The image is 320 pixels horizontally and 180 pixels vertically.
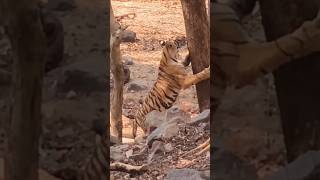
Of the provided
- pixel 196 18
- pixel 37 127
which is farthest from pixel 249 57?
pixel 196 18

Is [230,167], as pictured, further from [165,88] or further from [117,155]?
[165,88]

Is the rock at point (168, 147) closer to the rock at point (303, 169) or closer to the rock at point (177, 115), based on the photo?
the rock at point (177, 115)

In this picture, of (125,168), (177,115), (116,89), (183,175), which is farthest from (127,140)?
(183,175)

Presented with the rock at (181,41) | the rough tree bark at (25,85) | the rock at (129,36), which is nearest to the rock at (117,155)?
the rough tree bark at (25,85)

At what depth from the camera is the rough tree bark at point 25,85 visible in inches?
96.2

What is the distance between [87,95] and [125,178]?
274 centimetres

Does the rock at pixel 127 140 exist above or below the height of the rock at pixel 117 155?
below

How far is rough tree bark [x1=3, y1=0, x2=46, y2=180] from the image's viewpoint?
2443mm

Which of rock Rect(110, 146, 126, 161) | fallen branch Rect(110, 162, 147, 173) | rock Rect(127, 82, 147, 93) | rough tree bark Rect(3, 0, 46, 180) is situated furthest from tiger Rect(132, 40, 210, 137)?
rough tree bark Rect(3, 0, 46, 180)

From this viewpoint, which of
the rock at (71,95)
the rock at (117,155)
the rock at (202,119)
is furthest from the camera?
the rock at (202,119)

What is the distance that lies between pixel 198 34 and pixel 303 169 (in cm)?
369

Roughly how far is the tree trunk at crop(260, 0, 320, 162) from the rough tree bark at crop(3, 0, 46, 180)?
0.67m

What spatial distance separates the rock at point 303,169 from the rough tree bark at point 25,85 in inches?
28.3

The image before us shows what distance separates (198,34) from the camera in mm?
6031
